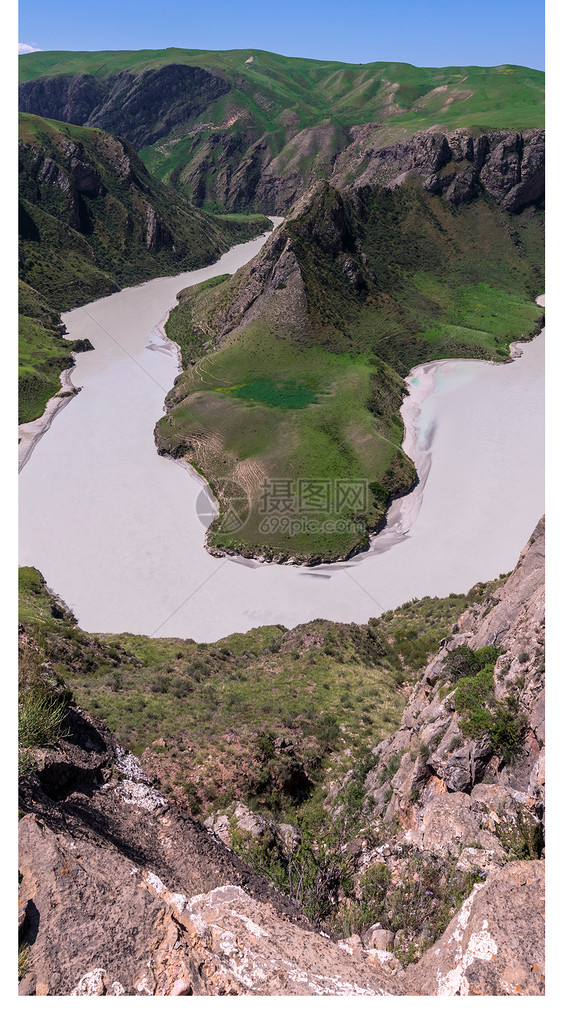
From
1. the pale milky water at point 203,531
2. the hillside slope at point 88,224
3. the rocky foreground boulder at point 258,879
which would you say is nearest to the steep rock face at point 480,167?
the hillside slope at point 88,224

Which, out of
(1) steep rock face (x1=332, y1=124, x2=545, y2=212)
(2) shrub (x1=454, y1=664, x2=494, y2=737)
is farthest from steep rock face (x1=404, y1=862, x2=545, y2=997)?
(1) steep rock face (x1=332, y1=124, x2=545, y2=212)

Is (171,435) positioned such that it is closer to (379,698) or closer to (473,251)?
(379,698)

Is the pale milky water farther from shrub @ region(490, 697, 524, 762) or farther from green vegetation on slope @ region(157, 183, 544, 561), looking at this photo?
shrub @ region(490, 697, 524, 762)

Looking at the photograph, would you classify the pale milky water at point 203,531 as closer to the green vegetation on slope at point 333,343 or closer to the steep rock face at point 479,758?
the green vegetation on slope at point 333,343

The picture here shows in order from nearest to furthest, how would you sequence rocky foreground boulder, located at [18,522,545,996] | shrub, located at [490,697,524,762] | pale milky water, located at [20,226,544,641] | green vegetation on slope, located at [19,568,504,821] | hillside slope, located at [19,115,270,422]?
rocky foreground boulder, located at [18,522,545,996] < shrub, located at [490,697,524,762] < green vegetation on slope, located at [19,568,504,821] < pale milky water, located at [20,226,544,641] < hillside slope, located at [19,115,270,422]

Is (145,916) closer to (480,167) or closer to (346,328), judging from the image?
(346,328)

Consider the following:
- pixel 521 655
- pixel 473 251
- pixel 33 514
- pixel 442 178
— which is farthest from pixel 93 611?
pixel 442 178
